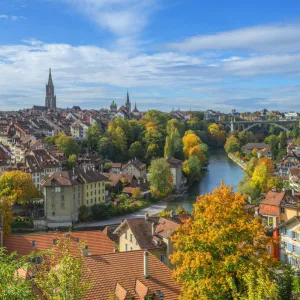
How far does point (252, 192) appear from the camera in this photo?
114 ft

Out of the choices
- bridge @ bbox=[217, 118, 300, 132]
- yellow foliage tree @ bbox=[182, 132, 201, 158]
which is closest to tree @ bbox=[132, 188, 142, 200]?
yellow foliage tree @ bbox=[182, 132, 201, 158]

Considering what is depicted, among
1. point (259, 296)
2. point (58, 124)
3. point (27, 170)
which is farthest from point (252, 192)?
point (58, 124)

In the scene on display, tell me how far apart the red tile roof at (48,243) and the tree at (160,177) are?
19.8m

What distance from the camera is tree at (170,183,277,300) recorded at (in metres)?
10.5

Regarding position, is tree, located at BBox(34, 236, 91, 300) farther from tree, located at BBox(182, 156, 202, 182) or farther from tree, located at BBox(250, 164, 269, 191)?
tree, located at BBox(182, 156, 202, 182)

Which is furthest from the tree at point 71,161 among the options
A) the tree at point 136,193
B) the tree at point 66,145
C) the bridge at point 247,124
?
the bridge at point 247,124

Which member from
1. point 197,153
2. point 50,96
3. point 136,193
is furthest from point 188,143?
point 50,96

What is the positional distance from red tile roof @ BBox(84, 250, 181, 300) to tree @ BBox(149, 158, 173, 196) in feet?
87.0

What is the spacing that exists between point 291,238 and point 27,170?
24744mm

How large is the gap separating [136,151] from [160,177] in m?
15.0

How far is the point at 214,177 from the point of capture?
50344 mm

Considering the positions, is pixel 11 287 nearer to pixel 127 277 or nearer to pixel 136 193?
pixel 127 277

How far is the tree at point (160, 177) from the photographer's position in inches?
1577

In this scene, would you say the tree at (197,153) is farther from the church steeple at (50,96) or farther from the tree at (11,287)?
the church steeple at (50,96)
